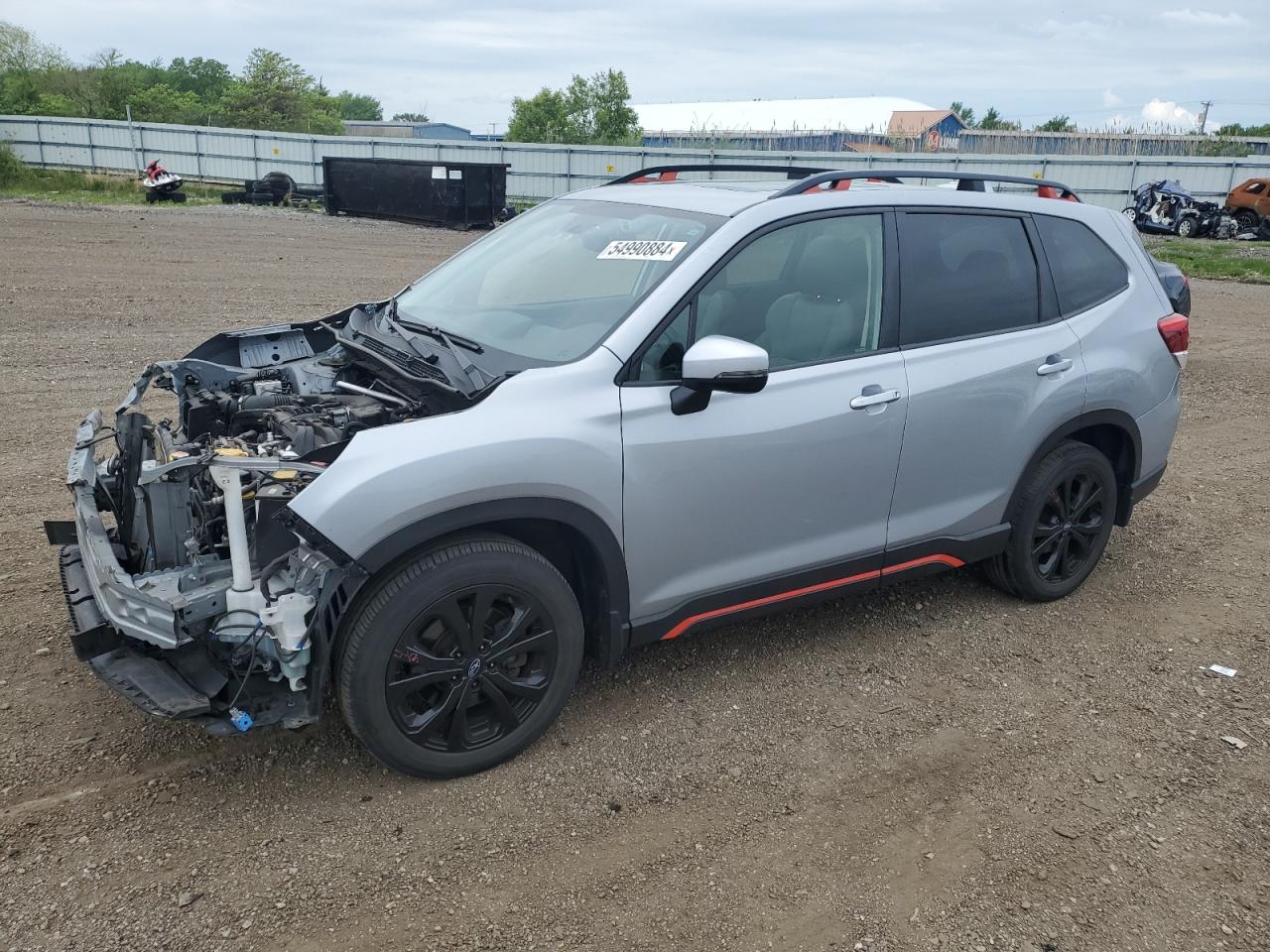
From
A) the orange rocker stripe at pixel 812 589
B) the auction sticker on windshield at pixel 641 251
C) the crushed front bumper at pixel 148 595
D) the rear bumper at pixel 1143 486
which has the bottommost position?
the orange rocker stripe at pixel 812 589

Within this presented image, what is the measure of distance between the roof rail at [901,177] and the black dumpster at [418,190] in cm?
1905

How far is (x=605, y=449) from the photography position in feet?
11.0

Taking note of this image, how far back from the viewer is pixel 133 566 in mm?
3443

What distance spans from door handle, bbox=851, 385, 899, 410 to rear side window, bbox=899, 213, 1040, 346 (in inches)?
11.0

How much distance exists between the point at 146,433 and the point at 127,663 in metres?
0.88

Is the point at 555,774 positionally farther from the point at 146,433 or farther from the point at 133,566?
the point at 146,433

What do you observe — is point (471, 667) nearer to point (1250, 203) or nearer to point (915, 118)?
point (1250, 203)

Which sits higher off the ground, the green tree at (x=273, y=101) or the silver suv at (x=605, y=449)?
the green tree at (x=273, y=101)

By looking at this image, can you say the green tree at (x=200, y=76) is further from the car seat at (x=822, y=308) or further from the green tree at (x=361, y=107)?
the car seat at (x=822, y=308)

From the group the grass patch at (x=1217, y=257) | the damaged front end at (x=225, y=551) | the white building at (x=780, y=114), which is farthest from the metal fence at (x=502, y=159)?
the white building at (x=780, y=114)

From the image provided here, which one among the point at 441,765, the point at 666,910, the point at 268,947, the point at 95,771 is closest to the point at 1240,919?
the point at 666,910

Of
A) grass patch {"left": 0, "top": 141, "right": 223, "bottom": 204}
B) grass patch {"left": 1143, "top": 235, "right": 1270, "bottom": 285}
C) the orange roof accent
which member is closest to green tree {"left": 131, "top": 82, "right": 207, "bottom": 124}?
grass patch {"left": 0, "top": 141, "right": 223, "bottom": 204}

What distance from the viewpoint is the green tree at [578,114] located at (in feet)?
228

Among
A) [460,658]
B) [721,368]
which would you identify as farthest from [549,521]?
[721,368]
